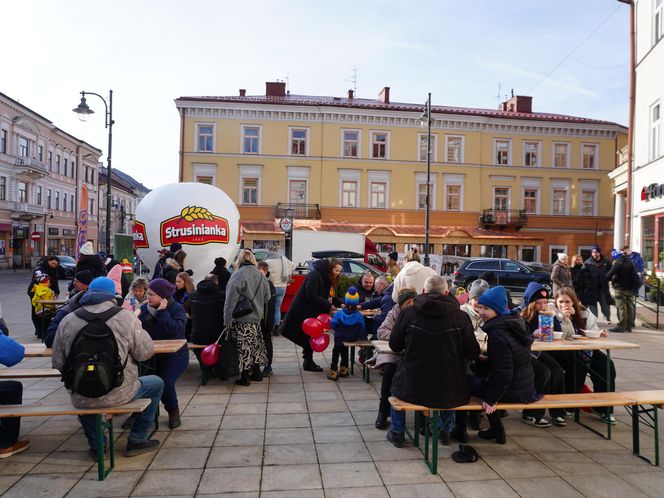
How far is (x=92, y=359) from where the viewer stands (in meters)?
3.75

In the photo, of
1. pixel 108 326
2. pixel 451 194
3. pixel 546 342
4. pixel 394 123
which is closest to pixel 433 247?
pixel 451 194

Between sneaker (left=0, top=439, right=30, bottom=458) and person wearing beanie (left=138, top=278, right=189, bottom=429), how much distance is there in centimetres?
125

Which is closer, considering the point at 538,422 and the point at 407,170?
the point at 538,422

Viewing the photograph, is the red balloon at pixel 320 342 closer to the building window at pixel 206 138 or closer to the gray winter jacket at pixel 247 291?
the gray winter jacket at pixel 247 291

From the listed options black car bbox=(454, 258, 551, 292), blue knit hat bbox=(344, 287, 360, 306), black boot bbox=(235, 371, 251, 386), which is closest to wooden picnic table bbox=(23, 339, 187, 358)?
black boot bbox=(235, 371, 251, 386)

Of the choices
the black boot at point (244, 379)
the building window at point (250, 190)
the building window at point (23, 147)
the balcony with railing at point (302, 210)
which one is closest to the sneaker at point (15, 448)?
the black boot at point (244, 379)

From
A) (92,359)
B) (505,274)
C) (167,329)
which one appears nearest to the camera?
(92,359)

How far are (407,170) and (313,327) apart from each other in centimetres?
2891

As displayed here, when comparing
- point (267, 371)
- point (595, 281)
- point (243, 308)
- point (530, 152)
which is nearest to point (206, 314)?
point (243, 308)

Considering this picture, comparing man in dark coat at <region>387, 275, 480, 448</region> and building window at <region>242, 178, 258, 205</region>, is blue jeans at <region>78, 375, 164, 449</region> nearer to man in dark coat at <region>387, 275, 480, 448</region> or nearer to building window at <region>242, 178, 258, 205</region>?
man in dark coat at <region>387, 275, 480, 448</region>

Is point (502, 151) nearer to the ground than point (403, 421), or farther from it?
farther from it

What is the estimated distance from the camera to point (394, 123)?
113ft

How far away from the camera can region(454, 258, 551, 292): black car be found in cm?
1970

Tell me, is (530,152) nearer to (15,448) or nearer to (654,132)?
(654,132)
